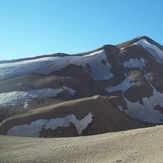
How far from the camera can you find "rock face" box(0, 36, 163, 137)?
1572 inches

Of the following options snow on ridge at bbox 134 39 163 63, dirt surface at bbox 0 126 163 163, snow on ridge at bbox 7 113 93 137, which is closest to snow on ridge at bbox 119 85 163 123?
snow on ridge at bbox 7 113 93 137

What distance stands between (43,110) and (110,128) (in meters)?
11.4

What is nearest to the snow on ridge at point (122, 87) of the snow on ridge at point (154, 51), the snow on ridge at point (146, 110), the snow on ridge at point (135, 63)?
the snow on ridge at point (146, 110)

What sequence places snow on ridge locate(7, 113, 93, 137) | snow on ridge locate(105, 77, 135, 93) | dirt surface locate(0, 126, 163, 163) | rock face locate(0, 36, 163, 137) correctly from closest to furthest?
1. dirt surface locate(0, 126, 163, 163)
2. snow on ridge locate(7, 113, 93, 137)
3. rock face locate(0, 36, 163, 137)
4. snow on ridge locate(105, 77, 135, 93)

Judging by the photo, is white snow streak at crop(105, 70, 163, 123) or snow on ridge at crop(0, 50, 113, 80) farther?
snow on ridge at crop(0, 50, 113, 80)

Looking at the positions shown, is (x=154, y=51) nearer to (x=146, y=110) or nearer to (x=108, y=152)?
(x=146, y=110)

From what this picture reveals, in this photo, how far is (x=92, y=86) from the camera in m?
64.3

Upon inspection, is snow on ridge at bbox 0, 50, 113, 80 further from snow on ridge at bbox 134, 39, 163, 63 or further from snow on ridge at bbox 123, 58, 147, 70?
snow on ridge at bbox 134, 39, 163, 63

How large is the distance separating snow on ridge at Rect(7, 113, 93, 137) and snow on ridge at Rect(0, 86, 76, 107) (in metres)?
9.89

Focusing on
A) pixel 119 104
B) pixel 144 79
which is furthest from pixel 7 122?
pixel 144 79

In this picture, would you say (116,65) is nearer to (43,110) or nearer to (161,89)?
(161,89)

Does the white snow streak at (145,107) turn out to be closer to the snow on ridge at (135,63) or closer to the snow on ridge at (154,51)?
the snow on ridge at (135,63)

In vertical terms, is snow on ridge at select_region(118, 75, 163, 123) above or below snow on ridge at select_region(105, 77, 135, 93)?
below

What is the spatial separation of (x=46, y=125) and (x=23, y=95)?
15416 mm
